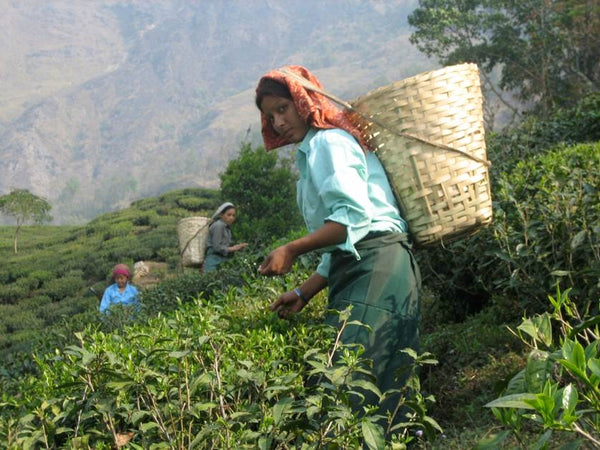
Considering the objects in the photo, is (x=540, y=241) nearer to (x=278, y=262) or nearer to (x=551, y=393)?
(x=278, y=262)

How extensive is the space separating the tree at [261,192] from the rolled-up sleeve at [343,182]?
9951 mm

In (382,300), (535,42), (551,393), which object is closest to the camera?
(551,393)

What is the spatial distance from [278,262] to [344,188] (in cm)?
34

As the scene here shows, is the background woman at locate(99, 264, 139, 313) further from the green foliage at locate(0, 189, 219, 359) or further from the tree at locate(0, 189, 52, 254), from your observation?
the tree at locate(0, 189, 52, 254)

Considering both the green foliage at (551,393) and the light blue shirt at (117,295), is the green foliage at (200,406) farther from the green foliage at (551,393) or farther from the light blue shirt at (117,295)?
the light blue shirt at (117,295)

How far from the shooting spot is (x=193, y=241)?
28.7 ft

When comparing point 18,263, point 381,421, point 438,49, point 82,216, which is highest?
point 381,421

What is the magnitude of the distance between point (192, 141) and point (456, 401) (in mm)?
187482

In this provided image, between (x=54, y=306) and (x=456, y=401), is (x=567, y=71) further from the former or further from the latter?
(x=456, y=401)

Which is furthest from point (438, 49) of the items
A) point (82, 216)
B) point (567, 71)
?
point (82, 216)

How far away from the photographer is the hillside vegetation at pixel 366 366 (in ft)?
4.90

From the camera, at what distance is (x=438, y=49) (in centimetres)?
2369

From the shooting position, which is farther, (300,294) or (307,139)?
(300,294)

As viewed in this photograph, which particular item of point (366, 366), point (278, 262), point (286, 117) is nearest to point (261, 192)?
point (286, 117)
